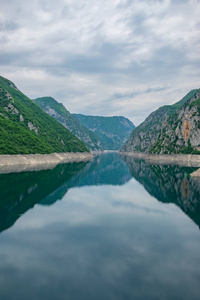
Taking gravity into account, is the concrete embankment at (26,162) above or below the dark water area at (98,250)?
above

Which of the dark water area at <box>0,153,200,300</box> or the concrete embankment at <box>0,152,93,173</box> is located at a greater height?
the concrete embankment at <box>0,152,93,173</box>

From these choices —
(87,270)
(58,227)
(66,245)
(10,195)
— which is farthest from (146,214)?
(10,195)

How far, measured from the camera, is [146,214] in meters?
44.0

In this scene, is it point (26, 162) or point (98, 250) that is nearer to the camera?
point (98, 250)

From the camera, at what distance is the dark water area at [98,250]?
18.3 m

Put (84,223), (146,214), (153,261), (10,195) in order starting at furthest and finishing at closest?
(10,195) → (146,214) → (84,223) → (153,261)

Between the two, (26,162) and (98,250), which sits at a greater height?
(26,162)

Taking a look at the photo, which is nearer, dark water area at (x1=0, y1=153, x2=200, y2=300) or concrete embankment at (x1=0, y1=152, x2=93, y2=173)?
dark water area at (x1=0, y1=153, x2=200, y2=300)

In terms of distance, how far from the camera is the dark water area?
60.2 ft

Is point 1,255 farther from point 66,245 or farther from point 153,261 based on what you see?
point 153,261

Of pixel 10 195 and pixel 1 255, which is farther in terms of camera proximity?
pixel 10 195

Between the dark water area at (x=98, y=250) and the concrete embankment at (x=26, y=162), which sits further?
the concrete embankment at (x=26, y=162)

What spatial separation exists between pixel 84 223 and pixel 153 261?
51.9 feet

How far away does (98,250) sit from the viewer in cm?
2622
